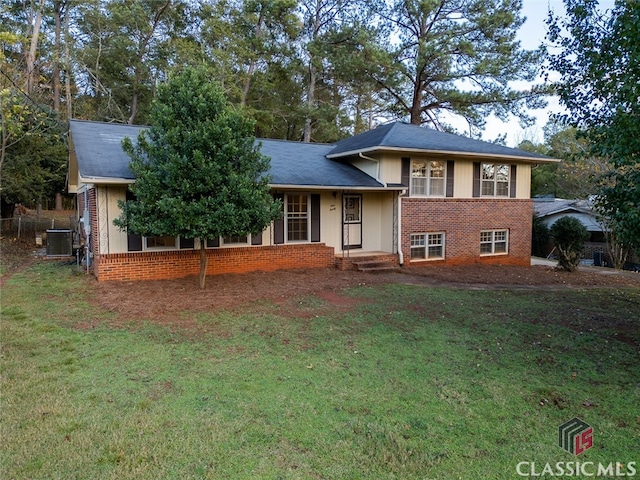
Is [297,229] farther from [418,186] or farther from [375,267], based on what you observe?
[418,186]

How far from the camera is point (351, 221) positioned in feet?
42.9

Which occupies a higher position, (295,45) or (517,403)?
(295,45)

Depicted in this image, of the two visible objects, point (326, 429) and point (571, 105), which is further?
point (571, 105)

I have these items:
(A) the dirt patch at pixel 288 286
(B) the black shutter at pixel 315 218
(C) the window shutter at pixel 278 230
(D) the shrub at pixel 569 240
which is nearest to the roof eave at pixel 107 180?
(A) the dirt patch at pixel 288 286

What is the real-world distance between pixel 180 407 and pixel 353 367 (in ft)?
6.27

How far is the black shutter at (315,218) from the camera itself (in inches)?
475

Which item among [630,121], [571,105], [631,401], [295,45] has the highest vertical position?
[295,45]

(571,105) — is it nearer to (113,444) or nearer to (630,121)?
(630,121)

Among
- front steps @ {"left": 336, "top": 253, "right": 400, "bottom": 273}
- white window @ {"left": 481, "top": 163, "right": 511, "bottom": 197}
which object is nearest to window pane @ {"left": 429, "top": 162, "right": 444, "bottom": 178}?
white window @ {"left": 481, "top": 163, "right": 511, "bottom": 197}

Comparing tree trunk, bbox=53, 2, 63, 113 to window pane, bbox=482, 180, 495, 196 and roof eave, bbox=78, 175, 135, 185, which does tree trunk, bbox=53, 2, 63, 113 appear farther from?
window pane, bbox=482, 180, 495, 196

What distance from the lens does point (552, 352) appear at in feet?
17.4

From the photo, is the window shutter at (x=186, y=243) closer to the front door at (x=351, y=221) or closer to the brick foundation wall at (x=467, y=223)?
the front door at (x=351, y=221)

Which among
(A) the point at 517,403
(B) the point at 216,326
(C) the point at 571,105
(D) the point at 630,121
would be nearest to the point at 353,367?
(A) the point at 517,403

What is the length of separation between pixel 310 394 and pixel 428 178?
1058 centimetres
